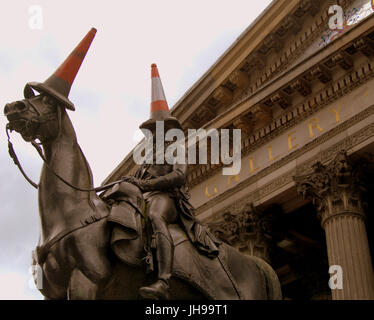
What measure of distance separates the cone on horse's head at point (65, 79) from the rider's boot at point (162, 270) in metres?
1.42

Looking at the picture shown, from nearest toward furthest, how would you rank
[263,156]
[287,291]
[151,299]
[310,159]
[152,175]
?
[151,299]
[152,175]
[310,159]
[263,156]
[287,291]

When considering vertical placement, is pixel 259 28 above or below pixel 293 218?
above

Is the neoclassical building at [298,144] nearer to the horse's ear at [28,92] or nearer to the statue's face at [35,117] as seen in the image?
the statue's face at [35,117]

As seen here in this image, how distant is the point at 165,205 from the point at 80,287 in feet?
3.68

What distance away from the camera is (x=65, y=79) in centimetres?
588

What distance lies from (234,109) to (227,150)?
1877 mm

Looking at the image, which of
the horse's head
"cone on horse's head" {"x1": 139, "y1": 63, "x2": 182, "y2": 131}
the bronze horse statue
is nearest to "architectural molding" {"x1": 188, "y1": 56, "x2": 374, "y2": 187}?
"cone on horse's head" {"x1": 139, "y1": 63, "x2": 182, "y2": 131}

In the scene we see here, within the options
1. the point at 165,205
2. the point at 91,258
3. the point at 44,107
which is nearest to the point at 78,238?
the point at 91,258

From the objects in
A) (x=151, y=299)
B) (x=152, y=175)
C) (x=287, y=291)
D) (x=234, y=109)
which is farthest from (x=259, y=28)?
(x=151, y=299)

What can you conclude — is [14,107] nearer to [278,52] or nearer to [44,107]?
[44,107]

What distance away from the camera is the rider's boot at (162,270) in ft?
16.8

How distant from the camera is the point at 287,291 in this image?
22.8m

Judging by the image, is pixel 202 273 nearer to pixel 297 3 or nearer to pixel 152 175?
pixel 152 175

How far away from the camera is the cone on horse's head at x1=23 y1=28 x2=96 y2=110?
18.7 ft
